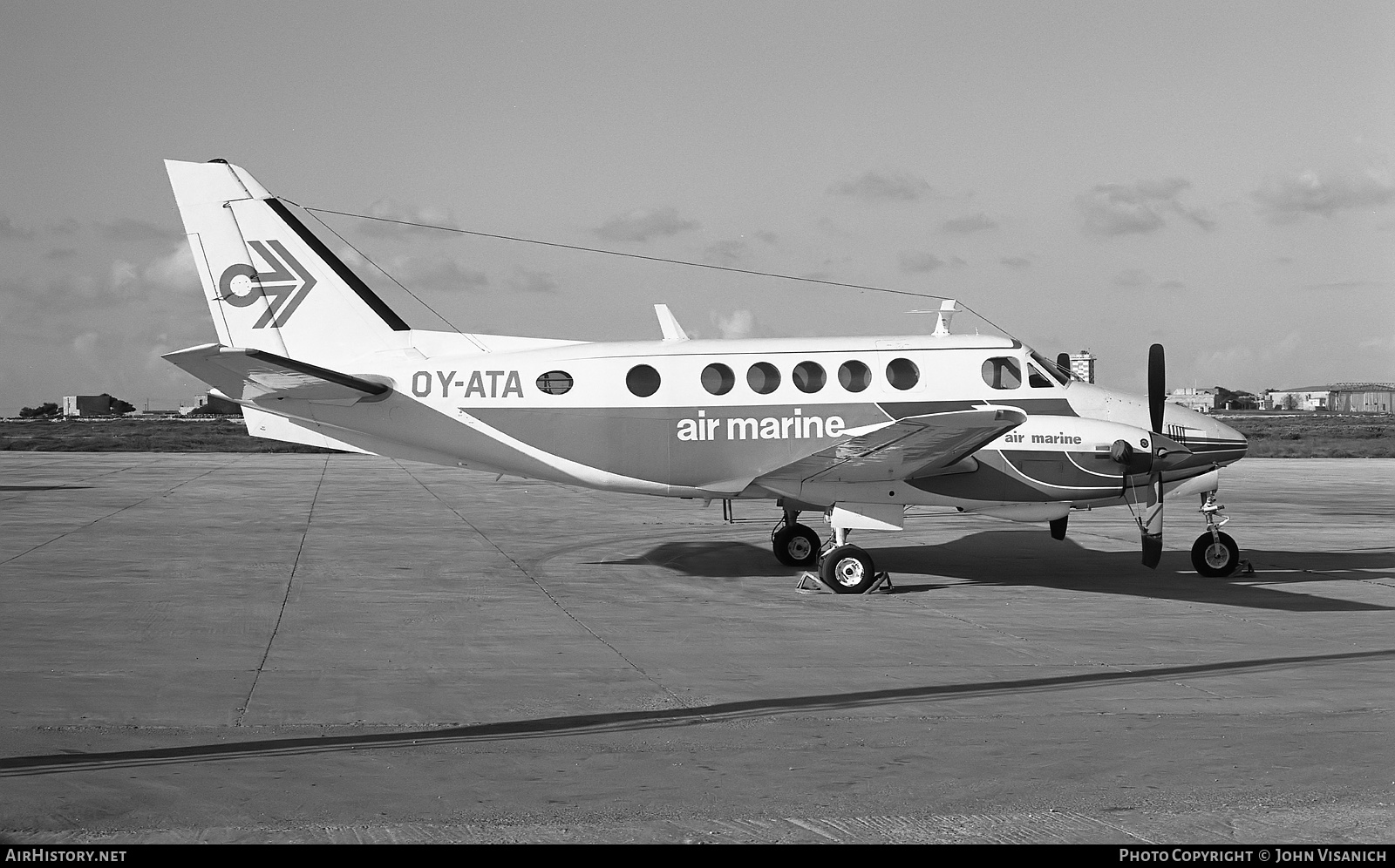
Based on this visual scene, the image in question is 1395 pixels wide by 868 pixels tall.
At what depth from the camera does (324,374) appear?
14.8 meters

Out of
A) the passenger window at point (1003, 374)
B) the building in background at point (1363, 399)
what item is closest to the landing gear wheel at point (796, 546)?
the passenger window at point (1003, 374)

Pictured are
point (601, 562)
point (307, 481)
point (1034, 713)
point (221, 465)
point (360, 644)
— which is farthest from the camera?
point (221, 465)

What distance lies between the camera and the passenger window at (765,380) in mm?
15664

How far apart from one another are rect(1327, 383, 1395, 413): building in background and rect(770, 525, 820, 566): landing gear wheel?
166 metres

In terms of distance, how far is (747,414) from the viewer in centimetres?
1565

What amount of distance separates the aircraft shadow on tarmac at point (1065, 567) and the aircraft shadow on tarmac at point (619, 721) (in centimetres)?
405

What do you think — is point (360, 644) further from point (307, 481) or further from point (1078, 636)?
point (307, 481)

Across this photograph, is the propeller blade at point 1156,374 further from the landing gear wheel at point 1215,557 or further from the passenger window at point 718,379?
the passenger window at point 718,379

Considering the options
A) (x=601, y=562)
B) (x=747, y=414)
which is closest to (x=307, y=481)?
(x=601, y=562)

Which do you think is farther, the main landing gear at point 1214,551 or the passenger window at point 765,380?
the main landing gear at point 1214,551

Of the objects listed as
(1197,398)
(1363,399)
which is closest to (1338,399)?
(1363,399)

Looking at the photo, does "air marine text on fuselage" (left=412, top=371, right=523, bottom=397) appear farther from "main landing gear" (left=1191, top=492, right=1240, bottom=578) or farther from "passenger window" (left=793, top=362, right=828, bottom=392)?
"main landing gear" (left=1191, top=492, right=1240, bottom=578)

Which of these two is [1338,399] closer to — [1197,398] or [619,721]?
[1197,398]

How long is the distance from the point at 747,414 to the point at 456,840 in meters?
10.5
